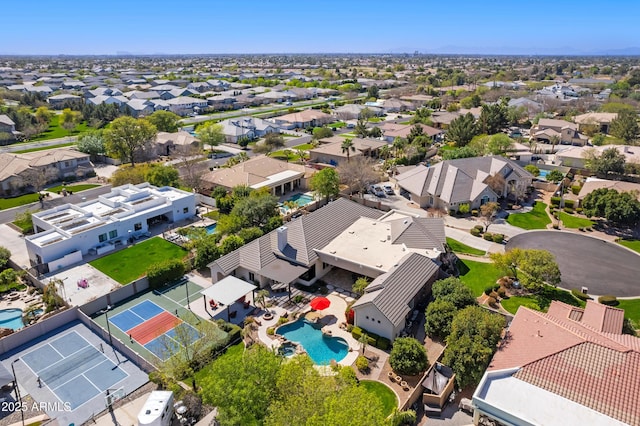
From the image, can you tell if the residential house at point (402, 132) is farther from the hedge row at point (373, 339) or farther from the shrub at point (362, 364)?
the shrub at point (362, 364)

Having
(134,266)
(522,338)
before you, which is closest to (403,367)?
(522,338)

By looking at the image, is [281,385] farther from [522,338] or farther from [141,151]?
[141,151]

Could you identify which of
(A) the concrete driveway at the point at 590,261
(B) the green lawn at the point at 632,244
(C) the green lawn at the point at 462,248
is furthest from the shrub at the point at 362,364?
(B) the green lawn at the point at 632,244

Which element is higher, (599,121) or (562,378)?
(599,121)

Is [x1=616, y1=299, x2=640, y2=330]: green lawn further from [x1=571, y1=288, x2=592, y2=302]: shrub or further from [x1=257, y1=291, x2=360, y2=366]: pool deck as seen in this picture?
[x1=257, y1=291, x2=360, y2=366]: pool deck

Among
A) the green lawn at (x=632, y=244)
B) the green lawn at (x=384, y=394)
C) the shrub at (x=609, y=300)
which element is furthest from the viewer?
the green lawn at (x=632, y=244)

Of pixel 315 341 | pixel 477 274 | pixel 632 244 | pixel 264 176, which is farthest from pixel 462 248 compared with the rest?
pixel 264 176

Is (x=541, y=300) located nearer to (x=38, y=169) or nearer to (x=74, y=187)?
(x=74, y=187)
